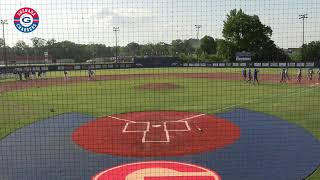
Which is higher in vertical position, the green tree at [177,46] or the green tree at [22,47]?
the green tree at [177,46]

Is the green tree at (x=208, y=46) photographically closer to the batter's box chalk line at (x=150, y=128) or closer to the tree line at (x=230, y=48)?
the tree line at (x=230, y=48)

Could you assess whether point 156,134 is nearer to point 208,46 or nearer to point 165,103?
point 165,103

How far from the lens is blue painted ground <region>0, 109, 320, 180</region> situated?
7.89m

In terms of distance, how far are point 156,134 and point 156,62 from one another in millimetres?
35883

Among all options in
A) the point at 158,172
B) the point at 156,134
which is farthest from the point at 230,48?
the point at 158,172

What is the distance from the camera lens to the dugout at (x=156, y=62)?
45844 mm

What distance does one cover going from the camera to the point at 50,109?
1678 cm

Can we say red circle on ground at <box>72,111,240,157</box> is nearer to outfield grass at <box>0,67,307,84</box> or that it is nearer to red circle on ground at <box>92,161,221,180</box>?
red circle on ground at <box>92,161,221,180</box>

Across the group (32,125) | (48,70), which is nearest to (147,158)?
(32,125)

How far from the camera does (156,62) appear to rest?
154 ft

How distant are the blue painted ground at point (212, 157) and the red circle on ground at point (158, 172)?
279 mm

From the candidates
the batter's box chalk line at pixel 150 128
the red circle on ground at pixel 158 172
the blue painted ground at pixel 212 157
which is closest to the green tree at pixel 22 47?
the blue painted ground at pixel 212 157

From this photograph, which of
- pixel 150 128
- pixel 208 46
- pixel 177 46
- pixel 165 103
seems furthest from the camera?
pixel 208 46

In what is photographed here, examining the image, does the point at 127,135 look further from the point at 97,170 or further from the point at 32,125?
the point at 32,125
